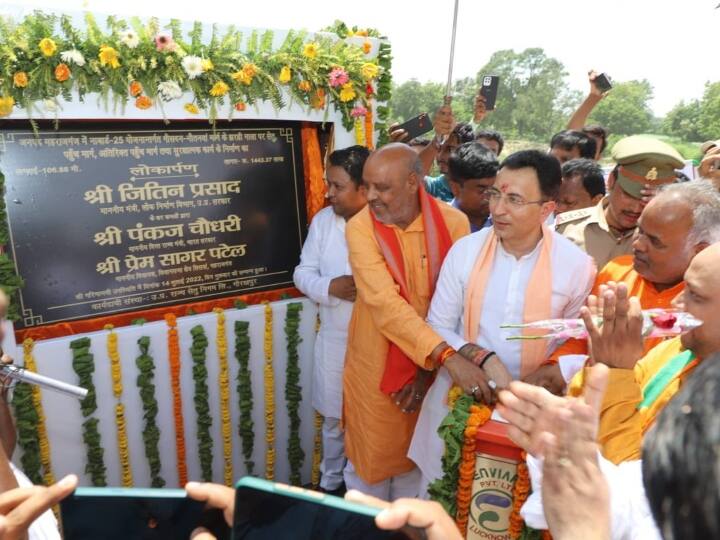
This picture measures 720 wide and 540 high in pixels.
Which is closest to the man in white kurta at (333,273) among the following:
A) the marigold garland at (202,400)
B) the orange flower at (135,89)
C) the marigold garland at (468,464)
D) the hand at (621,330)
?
the marigold garland at (202,400)

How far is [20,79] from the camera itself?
2.38 m

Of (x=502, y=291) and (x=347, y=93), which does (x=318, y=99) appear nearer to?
(x=347, y=93)

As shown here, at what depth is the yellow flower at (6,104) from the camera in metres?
2.39

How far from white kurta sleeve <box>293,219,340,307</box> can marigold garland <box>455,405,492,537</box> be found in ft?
4.70

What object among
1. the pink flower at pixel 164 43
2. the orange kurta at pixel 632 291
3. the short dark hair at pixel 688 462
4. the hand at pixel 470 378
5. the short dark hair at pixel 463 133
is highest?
the pink flower at pixel 164 43

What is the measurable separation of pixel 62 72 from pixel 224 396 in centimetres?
190

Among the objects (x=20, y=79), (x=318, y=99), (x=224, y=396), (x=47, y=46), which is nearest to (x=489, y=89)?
(x=318, y=99)

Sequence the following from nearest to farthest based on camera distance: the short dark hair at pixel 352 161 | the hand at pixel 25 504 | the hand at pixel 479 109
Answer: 1. the hand at pixel 25 504
2. the short dark hair at pixel 352 161
3. the hand at pixel 479 109

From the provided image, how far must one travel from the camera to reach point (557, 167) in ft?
7.91

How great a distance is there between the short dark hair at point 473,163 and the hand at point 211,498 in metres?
2.94

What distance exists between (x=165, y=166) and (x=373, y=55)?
1428 mm

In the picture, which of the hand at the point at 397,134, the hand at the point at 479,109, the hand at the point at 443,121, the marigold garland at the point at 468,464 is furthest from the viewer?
the hand at the point at 479,109

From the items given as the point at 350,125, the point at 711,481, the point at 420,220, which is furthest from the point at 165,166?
the point at 711,481

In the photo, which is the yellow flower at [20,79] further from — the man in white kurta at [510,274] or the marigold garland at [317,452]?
the marigold garland at [317,452]
